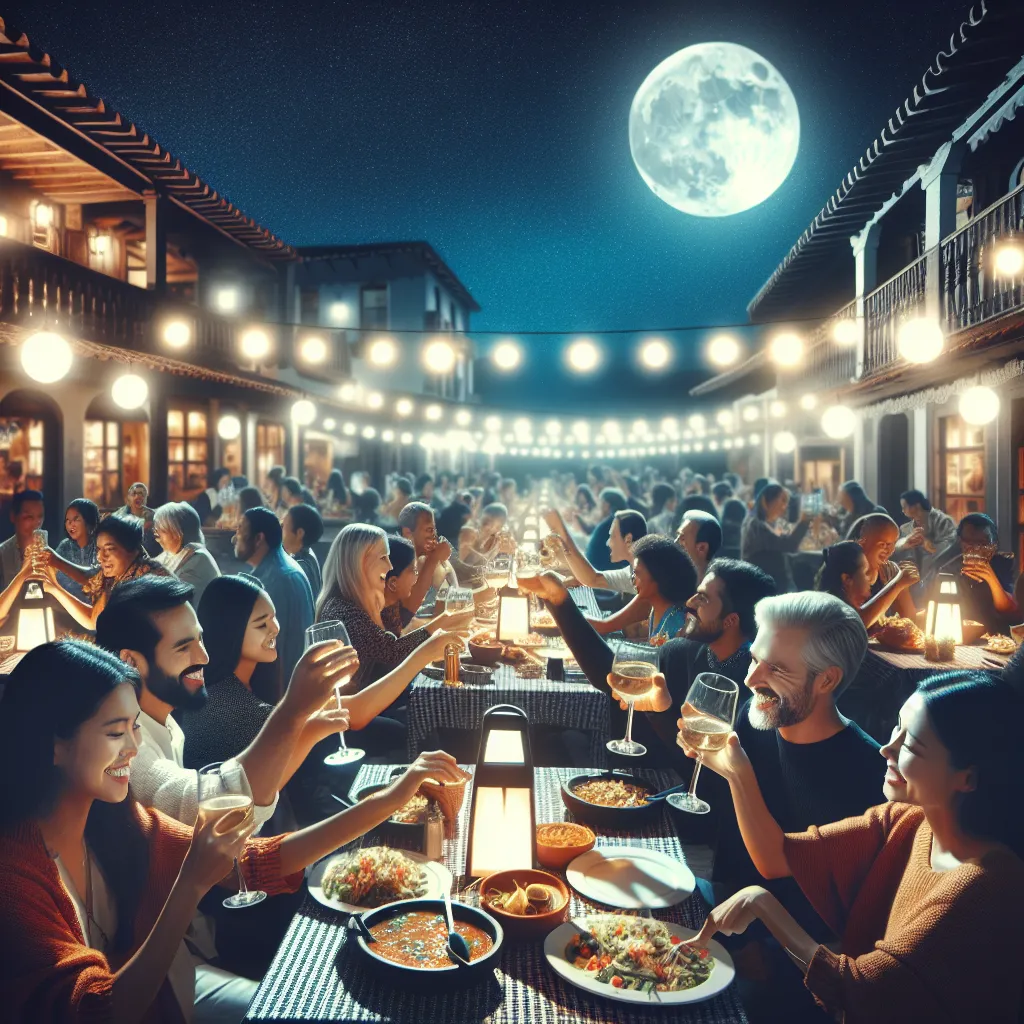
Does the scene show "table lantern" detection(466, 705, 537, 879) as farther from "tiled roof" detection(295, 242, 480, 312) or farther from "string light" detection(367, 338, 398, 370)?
"tiled roof" detection(295, 242, 480, 312)

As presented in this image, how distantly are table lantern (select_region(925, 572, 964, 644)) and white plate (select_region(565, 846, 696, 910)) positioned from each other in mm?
3712

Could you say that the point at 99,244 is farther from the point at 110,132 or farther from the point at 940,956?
the point at 940,956

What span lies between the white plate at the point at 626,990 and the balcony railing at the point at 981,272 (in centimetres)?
907

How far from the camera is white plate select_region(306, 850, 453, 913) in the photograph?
2.28m

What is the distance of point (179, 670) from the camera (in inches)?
113

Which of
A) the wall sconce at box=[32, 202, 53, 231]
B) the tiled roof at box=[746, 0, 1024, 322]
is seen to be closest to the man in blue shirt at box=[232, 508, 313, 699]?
the tiled roof at box=[746, 0, 1024, 322]

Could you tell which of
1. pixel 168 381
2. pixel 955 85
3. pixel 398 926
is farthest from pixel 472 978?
pixel 168 381

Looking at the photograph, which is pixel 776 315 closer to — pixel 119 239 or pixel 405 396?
pixel 405 396

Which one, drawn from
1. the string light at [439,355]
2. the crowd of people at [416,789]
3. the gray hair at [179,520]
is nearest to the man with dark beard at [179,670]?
the crowd of people at [416,789]

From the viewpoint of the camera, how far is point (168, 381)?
16.7 metres

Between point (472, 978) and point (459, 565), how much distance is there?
681 cm

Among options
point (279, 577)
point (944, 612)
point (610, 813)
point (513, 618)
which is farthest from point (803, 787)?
point (279, 577)

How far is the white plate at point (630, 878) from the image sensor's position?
2336 mm

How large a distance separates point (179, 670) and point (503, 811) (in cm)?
133
